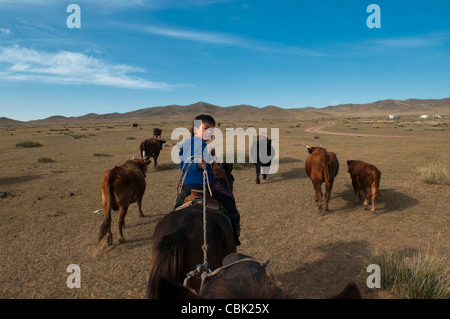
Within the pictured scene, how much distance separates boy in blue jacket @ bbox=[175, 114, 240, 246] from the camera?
10.8ft

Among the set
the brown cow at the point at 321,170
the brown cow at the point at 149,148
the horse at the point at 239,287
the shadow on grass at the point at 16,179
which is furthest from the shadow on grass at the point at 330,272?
the shadow on grass at the point at 16,179

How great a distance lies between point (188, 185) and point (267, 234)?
2.98m

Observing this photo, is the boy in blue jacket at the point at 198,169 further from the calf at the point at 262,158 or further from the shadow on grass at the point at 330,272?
the calf at the point at 262,158

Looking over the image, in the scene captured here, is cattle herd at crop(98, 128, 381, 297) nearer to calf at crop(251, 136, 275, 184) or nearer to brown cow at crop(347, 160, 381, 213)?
brown cow at crop(347, 160, 381, 213)

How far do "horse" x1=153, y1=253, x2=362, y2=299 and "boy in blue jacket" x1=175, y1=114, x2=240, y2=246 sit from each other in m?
1.64

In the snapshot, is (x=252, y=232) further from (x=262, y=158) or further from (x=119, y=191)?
(x=262, y=158)

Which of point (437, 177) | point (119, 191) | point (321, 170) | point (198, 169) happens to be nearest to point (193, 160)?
point (198, 169)

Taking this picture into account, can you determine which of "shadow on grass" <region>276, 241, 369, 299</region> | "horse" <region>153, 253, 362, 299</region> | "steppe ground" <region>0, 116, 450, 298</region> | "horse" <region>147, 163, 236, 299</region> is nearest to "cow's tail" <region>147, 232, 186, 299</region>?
"horse" <region>147, 163, 236, 299</region>

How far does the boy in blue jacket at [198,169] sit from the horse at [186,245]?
456mm

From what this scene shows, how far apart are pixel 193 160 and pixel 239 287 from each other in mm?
2077

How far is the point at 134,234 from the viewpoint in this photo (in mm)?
5777

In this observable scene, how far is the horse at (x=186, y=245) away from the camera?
7.41ft
